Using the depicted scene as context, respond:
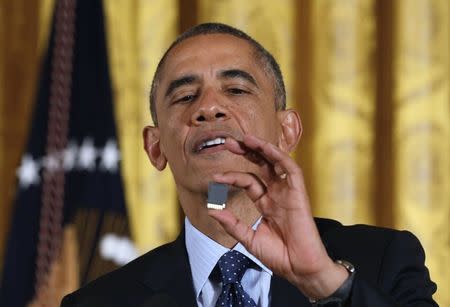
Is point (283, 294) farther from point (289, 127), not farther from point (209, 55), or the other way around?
point (209, 55)

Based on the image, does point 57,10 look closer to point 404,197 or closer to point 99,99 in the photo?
point 99,99

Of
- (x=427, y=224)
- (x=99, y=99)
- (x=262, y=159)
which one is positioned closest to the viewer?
(x=262, y=159)

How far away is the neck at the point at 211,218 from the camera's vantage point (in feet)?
6.03

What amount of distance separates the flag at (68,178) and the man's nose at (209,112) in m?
0.91

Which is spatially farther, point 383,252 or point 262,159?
point 383,252

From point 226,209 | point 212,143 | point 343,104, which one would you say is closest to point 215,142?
point 212,143

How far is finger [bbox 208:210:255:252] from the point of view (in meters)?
1.43

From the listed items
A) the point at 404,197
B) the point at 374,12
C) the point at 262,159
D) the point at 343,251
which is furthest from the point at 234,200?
the point at 374,12

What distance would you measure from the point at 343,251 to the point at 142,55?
1.14m

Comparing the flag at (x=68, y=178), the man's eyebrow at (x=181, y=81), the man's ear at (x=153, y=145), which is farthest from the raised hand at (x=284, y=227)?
the flag at (x=68, y=178)

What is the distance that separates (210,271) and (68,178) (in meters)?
0.94

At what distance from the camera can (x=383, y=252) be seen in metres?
1.74

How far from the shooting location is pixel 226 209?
1795 millimetres

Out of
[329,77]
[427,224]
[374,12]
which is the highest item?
[374,12]
